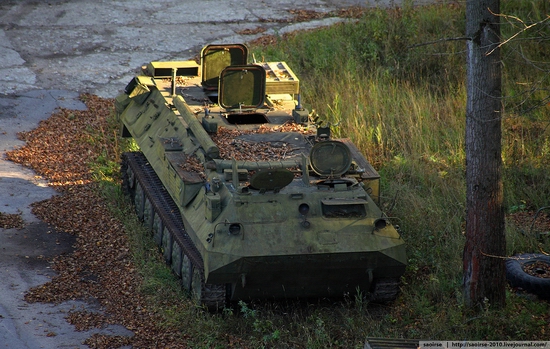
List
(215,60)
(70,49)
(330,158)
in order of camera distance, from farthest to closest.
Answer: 1. (70,49)
2. (215,60)
3. (330,158)

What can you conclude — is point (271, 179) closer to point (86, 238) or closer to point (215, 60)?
point (86, 238)

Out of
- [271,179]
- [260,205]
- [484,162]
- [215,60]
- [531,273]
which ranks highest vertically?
[215,60]

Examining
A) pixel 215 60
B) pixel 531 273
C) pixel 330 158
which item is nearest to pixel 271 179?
pixel 330 158

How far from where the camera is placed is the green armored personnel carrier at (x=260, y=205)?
9.37 meters

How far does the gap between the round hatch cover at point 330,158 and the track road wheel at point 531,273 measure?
2246 millimetres

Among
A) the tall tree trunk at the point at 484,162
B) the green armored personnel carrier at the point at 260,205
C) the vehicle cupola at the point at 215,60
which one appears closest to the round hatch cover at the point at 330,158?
the green armored personnel carrier at the point at 260,205

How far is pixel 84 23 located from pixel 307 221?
45.9 ft

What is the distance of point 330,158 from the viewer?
10164 mm

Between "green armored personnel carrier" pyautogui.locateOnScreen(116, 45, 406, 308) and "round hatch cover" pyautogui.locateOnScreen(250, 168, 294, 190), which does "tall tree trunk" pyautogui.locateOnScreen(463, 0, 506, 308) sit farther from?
"round hatch cover" pyautogui.locateOnScreen(250, 168, 294, 190)

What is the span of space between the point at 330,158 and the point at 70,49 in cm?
1205

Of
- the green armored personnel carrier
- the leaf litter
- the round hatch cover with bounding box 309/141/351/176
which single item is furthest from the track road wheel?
the leaf litter

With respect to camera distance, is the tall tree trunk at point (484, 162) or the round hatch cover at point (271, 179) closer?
the tall tree trunk at point (484, 162)

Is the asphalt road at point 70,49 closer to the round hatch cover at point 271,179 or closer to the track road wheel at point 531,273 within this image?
the round hatch cover at point 271,179

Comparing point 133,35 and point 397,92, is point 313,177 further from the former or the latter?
point 133,35
